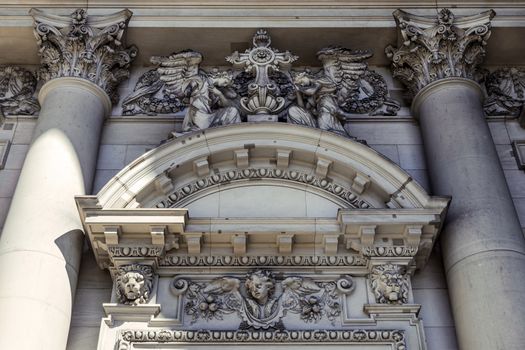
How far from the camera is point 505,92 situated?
41.1ft

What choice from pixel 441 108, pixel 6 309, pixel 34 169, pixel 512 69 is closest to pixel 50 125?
pixel 34 169

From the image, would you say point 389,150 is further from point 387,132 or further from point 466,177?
point 466,177

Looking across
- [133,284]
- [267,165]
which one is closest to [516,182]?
[267,165]

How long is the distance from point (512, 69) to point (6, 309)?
9650mm

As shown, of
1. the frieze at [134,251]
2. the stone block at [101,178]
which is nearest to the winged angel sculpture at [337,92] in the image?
the stone block at [101,178]

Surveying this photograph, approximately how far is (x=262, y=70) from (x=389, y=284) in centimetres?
467

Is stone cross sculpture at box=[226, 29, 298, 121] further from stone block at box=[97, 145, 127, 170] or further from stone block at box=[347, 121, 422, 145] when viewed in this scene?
stone block at box=[97, 145, 127, 170]

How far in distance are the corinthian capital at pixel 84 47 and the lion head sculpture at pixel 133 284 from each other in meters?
3.81

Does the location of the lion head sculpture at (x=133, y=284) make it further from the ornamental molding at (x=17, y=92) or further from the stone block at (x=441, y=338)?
the ornamental molding at (x=17, y=92)

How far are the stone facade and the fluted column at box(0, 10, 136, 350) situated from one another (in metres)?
0.03

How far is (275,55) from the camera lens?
12.3 metres

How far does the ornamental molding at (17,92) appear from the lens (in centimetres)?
1223

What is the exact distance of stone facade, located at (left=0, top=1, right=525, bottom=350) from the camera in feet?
30.2

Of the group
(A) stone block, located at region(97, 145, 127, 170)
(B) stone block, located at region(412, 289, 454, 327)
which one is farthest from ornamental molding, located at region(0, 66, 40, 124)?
(B) stone block, located at region(412, 289, 454, 327)
